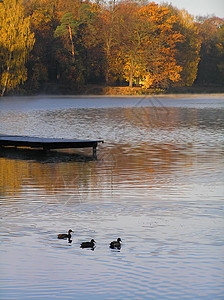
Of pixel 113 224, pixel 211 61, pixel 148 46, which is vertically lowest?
pixel 113 224

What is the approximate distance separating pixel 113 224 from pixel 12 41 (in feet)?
197

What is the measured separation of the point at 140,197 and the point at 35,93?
220 feet

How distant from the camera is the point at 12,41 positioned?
67.4m

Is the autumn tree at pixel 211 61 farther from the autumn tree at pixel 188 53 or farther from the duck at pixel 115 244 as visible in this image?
the duck at pixel 115 244

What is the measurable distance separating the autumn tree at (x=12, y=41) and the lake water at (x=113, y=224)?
4912 cm

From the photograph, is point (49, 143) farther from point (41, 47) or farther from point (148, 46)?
point (148, 46)

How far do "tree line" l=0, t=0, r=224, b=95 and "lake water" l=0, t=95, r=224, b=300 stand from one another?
54.5m

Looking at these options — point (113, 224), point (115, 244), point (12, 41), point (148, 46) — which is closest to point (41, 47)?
point (12, 41)

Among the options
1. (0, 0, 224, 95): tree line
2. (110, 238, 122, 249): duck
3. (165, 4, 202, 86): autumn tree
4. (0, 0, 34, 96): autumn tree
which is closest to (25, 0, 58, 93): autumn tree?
(0, 0, 224, 95): tree line

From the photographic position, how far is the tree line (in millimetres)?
78319

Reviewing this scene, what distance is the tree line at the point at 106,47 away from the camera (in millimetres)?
78319

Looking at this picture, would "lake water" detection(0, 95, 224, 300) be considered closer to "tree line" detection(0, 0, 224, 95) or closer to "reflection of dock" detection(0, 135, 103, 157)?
"reflection of dock" detection(0, 135, 103, 157)

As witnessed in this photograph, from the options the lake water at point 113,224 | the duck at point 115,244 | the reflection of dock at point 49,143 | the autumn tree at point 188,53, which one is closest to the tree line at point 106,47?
the autumn tree at point 188,53

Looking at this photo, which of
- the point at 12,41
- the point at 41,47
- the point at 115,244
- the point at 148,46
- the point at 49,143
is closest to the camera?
the point at 115,244
